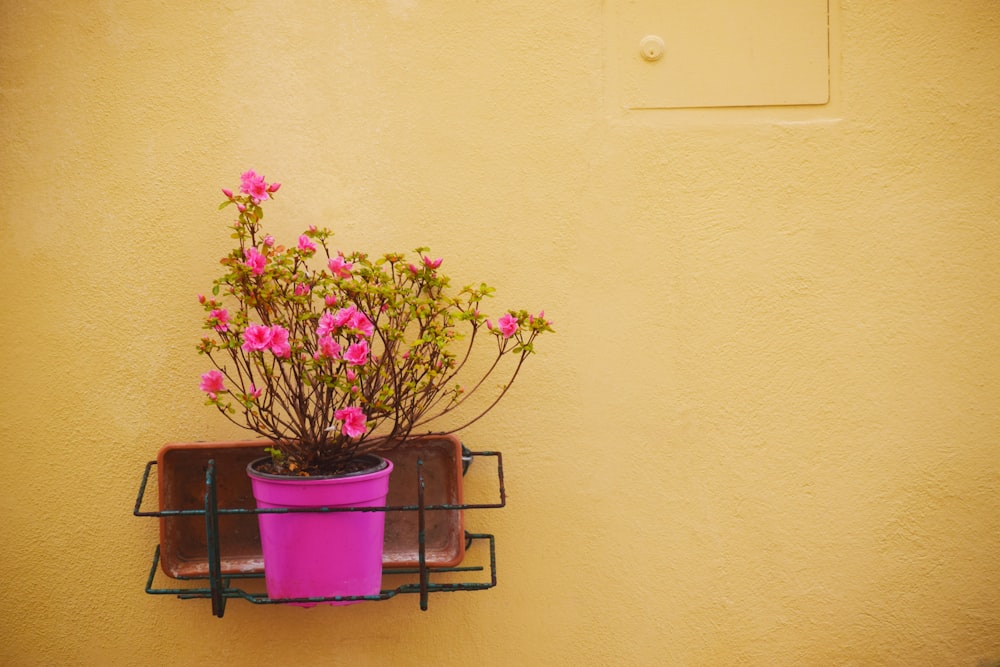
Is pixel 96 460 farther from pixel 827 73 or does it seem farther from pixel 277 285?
pixel 827 73

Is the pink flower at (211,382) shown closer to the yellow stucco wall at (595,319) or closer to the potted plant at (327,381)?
the potted plant at (327,381)

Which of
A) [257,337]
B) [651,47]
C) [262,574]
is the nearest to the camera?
[257,337]

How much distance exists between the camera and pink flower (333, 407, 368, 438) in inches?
57.1

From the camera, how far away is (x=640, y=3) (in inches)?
70.4

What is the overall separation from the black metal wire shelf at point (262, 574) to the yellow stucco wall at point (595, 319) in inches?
2.8

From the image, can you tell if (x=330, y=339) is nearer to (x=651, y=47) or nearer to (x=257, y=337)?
(x=257, y=337)

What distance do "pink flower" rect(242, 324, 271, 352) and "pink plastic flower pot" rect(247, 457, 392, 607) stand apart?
0.27 metres

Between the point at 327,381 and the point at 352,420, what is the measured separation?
10 centimetres

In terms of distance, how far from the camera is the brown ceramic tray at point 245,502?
5.52 ft

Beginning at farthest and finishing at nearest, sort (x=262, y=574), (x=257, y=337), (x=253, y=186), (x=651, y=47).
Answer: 1. (x=651, y=47)
2. (x=262, y=574)
3. (x=253, y=186)
4. (x=257, y=337)

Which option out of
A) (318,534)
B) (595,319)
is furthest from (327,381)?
(595,319)

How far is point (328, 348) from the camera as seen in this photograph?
1479 mm

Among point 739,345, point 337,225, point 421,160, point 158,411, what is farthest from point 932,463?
point 158,411

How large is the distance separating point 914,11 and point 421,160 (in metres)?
1.25
